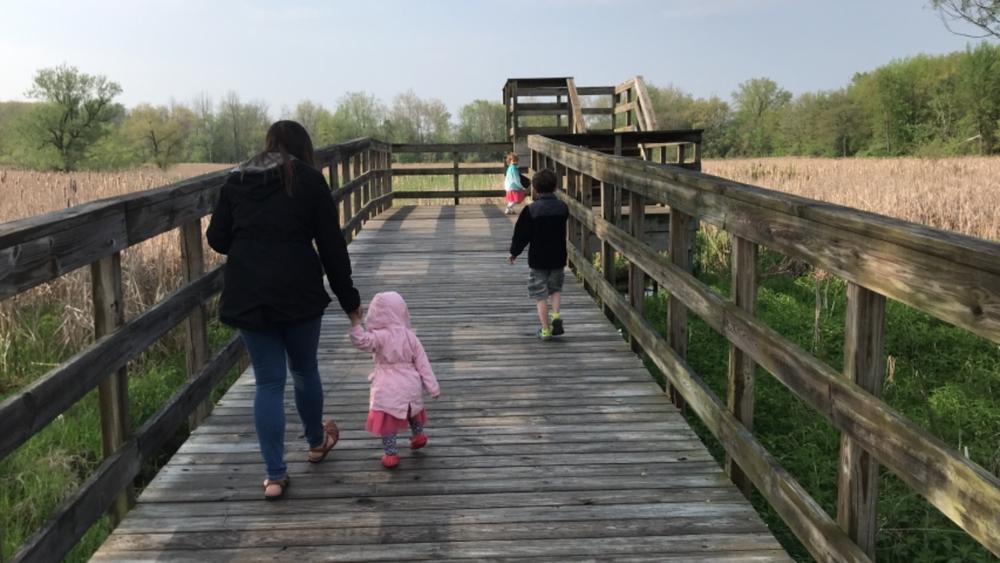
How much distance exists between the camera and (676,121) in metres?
84.4

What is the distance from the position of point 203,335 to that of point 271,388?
1224 mm

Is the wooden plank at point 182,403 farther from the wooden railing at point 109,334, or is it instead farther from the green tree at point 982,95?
the green tree at point 982,95

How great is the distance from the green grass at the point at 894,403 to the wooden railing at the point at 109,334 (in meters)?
3.17

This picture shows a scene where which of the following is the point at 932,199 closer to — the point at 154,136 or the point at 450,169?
the point at 450,169

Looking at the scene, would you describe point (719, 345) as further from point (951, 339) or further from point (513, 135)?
point (513, 135)

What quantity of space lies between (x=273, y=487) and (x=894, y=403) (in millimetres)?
5517

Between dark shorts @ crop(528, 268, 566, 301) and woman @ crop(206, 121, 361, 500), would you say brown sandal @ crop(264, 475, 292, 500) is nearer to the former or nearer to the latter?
woman @ crop(206, 121, 361, 500)

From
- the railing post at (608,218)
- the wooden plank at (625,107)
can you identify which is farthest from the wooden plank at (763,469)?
the wooden plank at (625,107)

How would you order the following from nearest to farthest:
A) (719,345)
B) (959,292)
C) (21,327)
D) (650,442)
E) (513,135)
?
(959,292), (650,442), (21,327), (719,345), (513,135)

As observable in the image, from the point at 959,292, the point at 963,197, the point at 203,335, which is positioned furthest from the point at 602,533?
the point at 963,197

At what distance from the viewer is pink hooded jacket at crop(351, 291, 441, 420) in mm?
3637

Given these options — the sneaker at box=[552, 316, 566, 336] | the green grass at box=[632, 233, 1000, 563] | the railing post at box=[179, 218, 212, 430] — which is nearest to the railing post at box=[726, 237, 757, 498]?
the green grass at box=[632, 233, 1000, 563]

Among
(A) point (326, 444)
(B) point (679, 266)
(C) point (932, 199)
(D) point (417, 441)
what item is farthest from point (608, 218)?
(C) point (932, 199)

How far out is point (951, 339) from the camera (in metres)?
8.78
